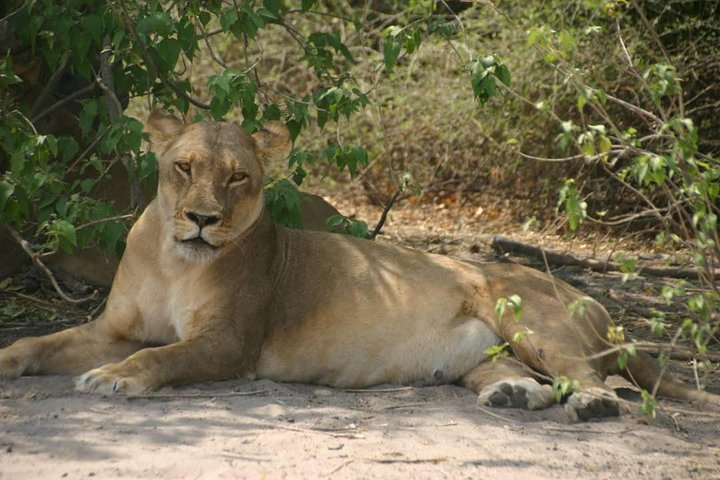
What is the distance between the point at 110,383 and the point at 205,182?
3.52 ft

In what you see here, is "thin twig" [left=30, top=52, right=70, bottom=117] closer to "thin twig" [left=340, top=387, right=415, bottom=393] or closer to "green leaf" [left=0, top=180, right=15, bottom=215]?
"green leaf" [left=0, top=180, right=15, bottom=215]

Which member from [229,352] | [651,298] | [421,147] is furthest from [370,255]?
[421,147]

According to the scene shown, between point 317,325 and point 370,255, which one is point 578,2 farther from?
point 317,325

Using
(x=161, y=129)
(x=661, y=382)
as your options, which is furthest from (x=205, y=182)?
(x=661, y=382)

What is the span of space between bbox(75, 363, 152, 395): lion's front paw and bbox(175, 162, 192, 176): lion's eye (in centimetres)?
103

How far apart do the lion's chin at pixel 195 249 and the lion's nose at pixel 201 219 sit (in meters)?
0.09

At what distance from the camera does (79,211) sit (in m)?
5.59

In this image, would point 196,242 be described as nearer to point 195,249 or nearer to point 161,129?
point 195,249

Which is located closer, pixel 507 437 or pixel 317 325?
pixel 507 437

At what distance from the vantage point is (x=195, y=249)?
5.06 metres

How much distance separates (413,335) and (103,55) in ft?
8.23

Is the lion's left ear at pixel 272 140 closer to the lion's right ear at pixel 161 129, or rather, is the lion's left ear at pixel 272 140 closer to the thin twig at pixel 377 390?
the lion's right ear at pixel 161 129

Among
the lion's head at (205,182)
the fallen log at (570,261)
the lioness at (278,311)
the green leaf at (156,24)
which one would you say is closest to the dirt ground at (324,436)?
the lioness at (278,311)

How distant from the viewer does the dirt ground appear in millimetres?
3656
